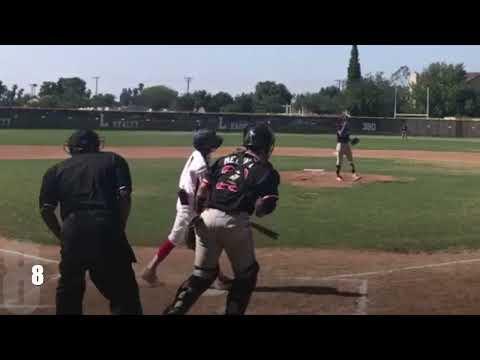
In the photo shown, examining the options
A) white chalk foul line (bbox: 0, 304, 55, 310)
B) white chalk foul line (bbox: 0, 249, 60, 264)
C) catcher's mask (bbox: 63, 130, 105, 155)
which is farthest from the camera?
white chalk foul line (bbox: 0, 249, 60, 264)

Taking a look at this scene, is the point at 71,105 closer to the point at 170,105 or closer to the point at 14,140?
the point at 14,140

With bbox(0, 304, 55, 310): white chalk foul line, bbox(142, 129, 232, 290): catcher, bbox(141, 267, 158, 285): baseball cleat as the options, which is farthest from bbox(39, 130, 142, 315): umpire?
bbox(141, 267, 158, 285): baseball cleat

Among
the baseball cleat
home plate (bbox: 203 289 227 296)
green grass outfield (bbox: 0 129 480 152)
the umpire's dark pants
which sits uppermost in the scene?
green grass outfield (bbox: 0 129 480 152)

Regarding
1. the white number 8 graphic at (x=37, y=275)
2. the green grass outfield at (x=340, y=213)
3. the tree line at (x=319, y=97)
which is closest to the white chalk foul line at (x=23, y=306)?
the white number 8 graphic at (x=37, y=275)

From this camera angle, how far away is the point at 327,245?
9344mm

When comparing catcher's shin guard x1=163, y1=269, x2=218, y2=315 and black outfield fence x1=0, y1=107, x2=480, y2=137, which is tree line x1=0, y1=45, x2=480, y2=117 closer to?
black outfield fence x1=0, y1=107, x2=480, y2=137

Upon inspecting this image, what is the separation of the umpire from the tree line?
20305 mm

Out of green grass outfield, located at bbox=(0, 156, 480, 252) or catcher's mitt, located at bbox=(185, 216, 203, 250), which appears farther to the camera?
green grass outfield, located at bbox=(0, 156, 480, 252)

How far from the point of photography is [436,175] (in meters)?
19.3

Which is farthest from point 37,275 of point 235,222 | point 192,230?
point 235,222

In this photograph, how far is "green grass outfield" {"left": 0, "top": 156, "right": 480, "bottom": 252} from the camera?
966 cm

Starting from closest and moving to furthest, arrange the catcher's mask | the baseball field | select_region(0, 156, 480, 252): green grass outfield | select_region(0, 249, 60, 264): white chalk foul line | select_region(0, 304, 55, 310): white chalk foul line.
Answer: the catcher's mask
select_region(0, 304, 55, 310): white chalk foul line
the baseball field
select_region(0, 249, 60, 264): white chalk foul line
select_region(0, 156, 480, 252): green grass outfield
